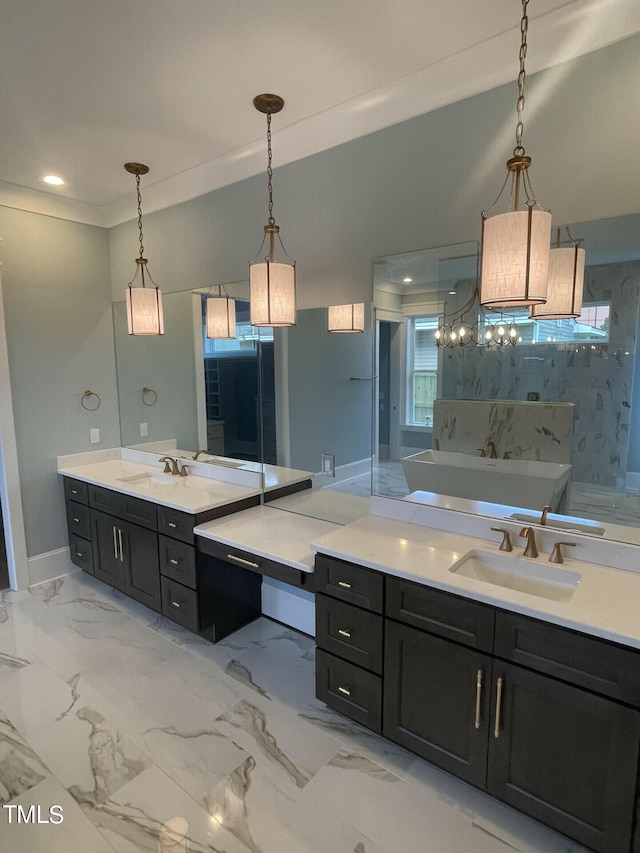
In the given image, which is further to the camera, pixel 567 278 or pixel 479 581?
pixel 567 278

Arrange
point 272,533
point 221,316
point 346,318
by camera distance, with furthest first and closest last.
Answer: point 221,316 → point 346,318 → point 272,533

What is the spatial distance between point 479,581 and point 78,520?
289 centimetres

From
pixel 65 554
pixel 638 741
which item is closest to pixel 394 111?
pixel 638 741

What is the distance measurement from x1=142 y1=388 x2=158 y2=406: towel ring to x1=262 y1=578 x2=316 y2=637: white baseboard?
160 cm

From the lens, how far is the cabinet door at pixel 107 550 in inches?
119

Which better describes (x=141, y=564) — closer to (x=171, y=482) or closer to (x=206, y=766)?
(x=171, y=482)

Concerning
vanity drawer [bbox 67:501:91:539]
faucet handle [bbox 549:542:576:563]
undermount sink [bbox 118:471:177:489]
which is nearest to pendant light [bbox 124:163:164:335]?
undermount sink [bbox 118:471:177:489]

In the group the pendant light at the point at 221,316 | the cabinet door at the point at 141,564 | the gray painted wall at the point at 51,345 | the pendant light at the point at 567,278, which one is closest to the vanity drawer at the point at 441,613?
the pendant light at the point at 567,278

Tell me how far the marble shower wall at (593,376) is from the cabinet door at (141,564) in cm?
204

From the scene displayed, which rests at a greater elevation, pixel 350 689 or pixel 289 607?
pixel 350 689

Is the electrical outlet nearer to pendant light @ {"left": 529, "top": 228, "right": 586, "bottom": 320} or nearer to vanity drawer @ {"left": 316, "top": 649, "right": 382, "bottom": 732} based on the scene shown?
vanity drawer @ {"left": 316, "top": 649, "right": 382, "bottom": 732}

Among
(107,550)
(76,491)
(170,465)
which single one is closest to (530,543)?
(170,465)

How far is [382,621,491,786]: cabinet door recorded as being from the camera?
1.57 metres

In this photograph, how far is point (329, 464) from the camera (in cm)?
262
